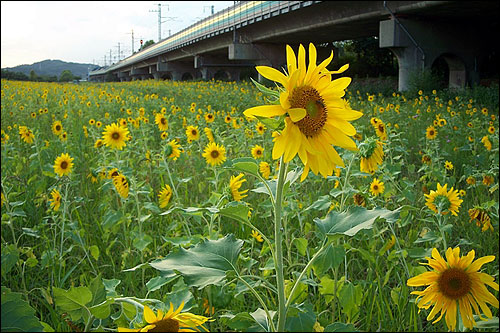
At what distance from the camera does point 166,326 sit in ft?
2.43

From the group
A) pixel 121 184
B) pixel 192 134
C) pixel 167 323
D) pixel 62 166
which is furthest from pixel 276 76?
pixel 192 134

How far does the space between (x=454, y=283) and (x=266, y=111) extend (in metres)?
0.66

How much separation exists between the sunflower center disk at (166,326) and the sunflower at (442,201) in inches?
60.9

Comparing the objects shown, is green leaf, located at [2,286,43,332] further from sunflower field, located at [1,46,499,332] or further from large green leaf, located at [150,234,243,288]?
large green leaf, located at [150,234,243,288]

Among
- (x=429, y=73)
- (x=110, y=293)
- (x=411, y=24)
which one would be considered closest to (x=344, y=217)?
(x=110, y=293)

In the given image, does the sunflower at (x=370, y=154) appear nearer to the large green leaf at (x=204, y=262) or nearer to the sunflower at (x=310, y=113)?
the sunflower at (x=310, y=113)

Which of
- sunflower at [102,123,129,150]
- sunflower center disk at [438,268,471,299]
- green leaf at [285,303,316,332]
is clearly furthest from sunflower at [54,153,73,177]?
sunflower center disk at [438,268,471,299]

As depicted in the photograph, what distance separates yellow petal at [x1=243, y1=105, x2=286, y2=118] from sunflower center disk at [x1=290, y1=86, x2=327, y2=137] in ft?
0.15

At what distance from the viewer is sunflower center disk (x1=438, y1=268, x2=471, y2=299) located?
1.11 metres

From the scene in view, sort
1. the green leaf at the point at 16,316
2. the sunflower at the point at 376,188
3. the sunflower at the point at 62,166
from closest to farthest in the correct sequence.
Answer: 1. the green leaf at the point at 16,316
2. the sunflower at the point at 376,188
3. the sunflower at the point at 62,166

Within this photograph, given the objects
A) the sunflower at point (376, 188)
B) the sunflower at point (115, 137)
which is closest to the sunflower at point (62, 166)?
the sunflower at point (115, 137)

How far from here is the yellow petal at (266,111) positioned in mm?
935

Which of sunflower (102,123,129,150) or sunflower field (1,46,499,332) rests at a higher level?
sunflower (102,123,129,150)

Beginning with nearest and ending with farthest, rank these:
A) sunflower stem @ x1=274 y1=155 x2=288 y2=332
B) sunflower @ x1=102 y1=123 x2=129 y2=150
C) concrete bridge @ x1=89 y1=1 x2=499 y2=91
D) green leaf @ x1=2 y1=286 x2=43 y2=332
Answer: green leaf @ x1=2 y1=286 x2=43 y2=332 < sunflower stem @ x1=274 y1=155 x2=288 y2=332 < sunflower @ x1=102 y1=123 x2=129 y2=150 < concrete bridge @ x1=89 y1=1 x2=499 y2=91
